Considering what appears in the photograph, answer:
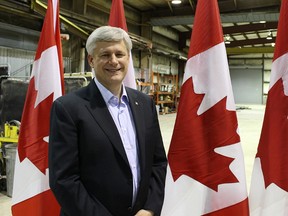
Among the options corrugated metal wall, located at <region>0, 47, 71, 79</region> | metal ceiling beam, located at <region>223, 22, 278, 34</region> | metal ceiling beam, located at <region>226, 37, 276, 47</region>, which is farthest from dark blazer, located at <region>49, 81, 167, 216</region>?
metal ceiling beam, located at <region>226, 37, 276, 47</region>

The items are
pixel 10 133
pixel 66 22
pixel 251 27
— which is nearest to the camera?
pixel 10 133

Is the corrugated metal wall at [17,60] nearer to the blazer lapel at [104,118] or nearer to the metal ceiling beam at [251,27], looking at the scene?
the blazer lapel at [104,118]

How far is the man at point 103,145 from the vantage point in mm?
1130

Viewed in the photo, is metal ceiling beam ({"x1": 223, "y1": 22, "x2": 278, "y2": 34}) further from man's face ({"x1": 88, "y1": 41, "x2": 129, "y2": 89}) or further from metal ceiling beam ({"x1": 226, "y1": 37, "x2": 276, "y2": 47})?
man's face ({"x1": 88, "y1": 41, "x2": 129, "y2": 89})

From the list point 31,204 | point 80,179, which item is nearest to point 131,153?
point 80,179

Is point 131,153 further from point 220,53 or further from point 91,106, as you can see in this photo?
point 220,53

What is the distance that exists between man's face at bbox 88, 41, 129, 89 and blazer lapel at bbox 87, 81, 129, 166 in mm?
72

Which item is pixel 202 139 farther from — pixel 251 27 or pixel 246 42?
pixel 246 42

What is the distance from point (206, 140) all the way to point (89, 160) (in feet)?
1.80

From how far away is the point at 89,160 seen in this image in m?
1.16

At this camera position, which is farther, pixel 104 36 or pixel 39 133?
pixel 39 133

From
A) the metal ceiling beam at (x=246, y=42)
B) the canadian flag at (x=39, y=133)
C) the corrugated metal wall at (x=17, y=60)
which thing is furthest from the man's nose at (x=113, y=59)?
the metal ceiling beam at (x=246, y=42)

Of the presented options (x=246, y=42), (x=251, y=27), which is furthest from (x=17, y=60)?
(x=246, y=42)

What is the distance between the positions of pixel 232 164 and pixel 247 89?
23.0 m
